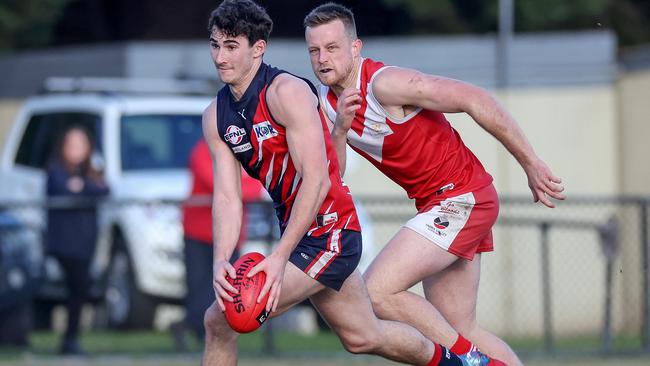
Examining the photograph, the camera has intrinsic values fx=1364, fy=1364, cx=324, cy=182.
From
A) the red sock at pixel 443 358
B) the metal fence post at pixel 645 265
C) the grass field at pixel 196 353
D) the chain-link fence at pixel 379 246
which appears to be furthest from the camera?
the chain-link fence at pixel 379 246

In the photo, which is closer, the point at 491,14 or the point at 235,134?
the point at 235,134

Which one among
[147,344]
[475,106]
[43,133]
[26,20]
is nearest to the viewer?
[475,106]

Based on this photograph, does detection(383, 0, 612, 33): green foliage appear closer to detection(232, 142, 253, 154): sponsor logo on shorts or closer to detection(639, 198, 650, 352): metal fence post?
detection(639, 198, 650, 352): metal fence post

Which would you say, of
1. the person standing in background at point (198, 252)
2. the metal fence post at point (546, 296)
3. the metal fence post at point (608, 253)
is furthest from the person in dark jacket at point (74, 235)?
the metal fence post at point (608, 253)

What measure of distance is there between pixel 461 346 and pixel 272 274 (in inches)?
48.0

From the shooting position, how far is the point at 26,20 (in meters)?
19.6

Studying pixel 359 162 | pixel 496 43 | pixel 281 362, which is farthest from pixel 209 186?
pixel 496 43

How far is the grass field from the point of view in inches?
436

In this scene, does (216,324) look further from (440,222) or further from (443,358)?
(440,222)

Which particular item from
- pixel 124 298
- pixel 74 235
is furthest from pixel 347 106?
pixel 124 298

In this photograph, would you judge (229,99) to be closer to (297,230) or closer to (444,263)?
(297,230)

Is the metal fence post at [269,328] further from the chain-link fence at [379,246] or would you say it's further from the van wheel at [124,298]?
the van wheel at [124,298]

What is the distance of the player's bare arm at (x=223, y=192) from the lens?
6.47m

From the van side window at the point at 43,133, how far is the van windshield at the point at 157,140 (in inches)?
15.8
